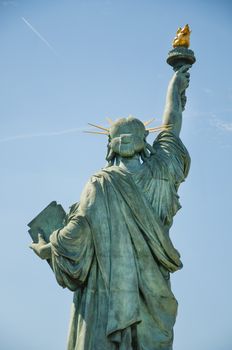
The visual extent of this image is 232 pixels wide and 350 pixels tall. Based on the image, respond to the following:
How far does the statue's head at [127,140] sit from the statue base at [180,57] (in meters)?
1.44

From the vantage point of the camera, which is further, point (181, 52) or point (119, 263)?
point (181, 52)

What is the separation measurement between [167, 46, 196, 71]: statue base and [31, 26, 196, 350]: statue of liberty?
175 cm

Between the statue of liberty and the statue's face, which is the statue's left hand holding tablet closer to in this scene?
the statue of liberty

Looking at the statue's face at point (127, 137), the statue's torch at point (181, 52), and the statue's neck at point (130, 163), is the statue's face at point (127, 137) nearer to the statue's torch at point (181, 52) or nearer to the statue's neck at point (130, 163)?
the statue's neck at point (130, 163)

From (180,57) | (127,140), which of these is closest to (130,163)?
(127,140)

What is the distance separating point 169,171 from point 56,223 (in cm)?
203

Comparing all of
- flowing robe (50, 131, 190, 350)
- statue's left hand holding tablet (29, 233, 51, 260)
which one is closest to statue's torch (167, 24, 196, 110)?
flowing robe (50, 131, 190, 350)

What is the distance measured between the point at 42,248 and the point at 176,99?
11.5 ft

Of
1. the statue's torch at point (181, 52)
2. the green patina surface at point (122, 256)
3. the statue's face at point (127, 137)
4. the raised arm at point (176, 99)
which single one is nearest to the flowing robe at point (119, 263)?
the green patina surface at point (122, 256)

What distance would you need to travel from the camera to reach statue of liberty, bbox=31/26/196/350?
17.2 m

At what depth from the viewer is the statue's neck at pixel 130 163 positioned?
18516 millimetres

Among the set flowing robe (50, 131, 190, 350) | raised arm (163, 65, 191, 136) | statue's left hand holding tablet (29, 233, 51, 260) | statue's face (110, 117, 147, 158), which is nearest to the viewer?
flowing robe (50, 131, 190, 350)

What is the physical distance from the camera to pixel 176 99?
1928 cm

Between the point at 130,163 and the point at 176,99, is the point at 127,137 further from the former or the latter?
the point at 176,99
